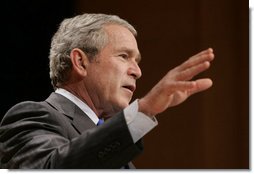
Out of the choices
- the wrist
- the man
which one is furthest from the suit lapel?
the wrist

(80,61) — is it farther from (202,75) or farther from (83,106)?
(202,75)

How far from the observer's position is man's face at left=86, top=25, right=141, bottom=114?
57.2 inches

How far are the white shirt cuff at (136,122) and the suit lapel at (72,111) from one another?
0.30 m

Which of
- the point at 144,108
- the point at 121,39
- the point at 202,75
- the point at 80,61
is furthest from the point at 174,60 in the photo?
the point at 144,108

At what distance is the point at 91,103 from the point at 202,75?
40 cm

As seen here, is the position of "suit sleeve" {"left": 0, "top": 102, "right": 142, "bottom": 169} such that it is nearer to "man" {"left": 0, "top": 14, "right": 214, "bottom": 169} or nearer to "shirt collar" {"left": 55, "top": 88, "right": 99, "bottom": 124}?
"man" {"left": 0, "top": 14, "right": 214, "bottom": 169}

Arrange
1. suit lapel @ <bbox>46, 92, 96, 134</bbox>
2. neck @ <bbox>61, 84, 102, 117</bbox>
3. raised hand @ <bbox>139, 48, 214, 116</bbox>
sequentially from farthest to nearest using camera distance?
neck @ <bbox>61, 84, 102, 117</bbox>, suit lapel @ <bbox>46, 92, 96, 134</bbox>, raised hand @ <bbox>139, 48, 214, 116</bbox>

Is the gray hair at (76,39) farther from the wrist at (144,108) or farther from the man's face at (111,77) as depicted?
the wrist at (144,108)

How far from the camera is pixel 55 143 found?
1.16m

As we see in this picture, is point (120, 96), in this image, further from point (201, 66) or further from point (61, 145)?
point (201, 66)

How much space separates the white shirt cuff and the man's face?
36 cm

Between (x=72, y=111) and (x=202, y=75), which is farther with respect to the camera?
(x=202, y=75)

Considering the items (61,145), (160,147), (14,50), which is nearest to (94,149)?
(61,145)

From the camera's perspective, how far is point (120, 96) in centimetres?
Answer: 144
